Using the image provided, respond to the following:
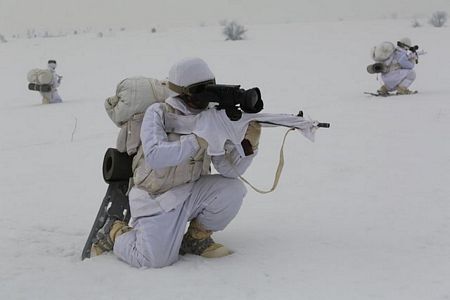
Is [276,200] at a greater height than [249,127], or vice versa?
[249,127]

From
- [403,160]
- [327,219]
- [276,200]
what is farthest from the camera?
[403,160]

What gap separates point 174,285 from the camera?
3.00 metres

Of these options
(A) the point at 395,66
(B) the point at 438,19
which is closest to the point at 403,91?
(A) the point at 395,66

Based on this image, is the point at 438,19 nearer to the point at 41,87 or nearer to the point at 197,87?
the point at 41,87

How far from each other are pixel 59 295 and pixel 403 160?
3.38 meters

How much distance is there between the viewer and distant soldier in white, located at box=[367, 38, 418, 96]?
952 centimetres

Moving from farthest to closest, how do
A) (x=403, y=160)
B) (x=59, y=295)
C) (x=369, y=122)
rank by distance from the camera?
(x=369, y=122), (x=403, y=160), (x=59, y=295)

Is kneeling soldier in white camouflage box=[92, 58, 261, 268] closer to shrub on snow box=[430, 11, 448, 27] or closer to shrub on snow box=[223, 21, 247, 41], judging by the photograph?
shrub on snow box=[223, 21, 247, 41]

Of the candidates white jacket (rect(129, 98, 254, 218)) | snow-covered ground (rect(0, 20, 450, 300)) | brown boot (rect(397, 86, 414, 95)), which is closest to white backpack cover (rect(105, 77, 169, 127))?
white jacket (rect(129, 98, 254, 218))

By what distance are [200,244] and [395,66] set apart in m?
6.81

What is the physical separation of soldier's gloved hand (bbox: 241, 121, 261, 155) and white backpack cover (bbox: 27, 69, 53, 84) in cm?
866

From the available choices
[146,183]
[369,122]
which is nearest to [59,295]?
[146,183]

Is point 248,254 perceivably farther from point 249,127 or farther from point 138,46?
point 138,46

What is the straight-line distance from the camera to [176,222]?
3385mm
